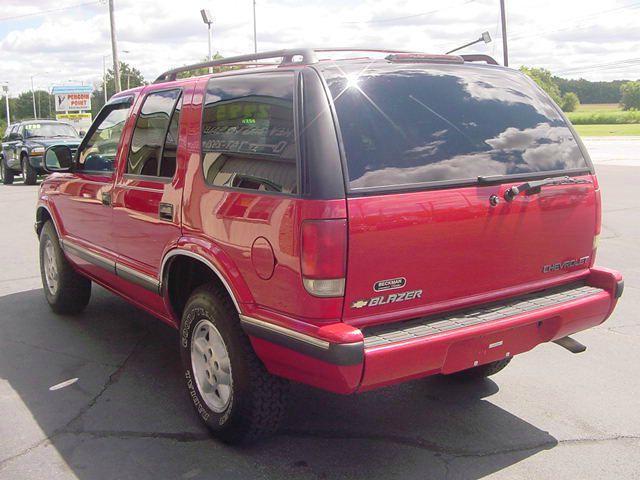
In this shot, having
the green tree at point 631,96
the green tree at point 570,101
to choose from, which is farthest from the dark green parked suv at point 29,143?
the green tree at point 631,96

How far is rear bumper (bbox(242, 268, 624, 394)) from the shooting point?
2951 mm

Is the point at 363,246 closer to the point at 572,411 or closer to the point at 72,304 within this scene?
the point at 572,411

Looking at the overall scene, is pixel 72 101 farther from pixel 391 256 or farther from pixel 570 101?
pixel 570 101

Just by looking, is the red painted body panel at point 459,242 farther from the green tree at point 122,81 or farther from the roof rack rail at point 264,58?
the green tree at point 122,81

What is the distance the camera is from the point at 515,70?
4.13 metres

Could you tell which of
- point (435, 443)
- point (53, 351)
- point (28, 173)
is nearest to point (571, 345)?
point (435, 443)

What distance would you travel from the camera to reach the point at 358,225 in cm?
301

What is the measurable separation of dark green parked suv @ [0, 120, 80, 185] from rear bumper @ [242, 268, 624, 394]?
17.3 metres

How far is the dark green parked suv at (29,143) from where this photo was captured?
19.4m

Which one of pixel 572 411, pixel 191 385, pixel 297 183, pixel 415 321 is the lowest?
pixel 572 411

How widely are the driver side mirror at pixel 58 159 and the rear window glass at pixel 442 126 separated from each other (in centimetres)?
295

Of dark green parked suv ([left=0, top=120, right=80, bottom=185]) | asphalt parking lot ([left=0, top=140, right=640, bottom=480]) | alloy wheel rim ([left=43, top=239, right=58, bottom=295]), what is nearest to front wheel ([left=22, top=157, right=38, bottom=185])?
dark green parked suv ([left=0, top=120, right=80, bottom=185])

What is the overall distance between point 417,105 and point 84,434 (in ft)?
7.99

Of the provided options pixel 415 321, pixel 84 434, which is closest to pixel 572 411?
pixel 415 321
